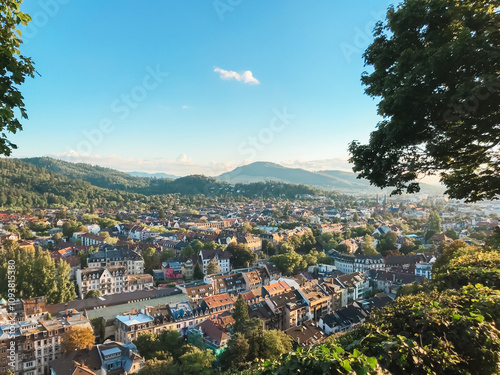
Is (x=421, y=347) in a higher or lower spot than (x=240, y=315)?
higher

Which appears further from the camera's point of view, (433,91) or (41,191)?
(41,191)

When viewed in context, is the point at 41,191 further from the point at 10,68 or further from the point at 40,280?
the point at 10,68

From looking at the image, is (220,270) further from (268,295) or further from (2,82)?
(2,82)

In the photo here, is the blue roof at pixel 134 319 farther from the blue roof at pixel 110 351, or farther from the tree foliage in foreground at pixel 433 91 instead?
the tree foliage in foreground at pixel 433 91

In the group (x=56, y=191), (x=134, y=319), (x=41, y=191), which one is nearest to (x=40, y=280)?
(x=134, y=319)

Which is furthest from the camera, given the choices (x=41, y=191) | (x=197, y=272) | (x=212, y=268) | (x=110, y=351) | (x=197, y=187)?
(x=197, y=187)

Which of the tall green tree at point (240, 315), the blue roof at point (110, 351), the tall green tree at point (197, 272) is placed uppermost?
the tall green tree at point (240, 315)

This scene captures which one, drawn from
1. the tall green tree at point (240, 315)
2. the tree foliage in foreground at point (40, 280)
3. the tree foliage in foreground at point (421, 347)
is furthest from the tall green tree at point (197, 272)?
the tree foliage in foreground at point (421, 347)

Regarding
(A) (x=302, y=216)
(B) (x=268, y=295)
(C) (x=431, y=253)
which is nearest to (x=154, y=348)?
(B) (x=268, y=295)

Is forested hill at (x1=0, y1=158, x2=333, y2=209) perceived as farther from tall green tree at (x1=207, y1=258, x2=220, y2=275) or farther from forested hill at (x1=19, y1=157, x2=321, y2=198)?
tall green tree at (x1=207, y1=258, x2=220, y2=275)
